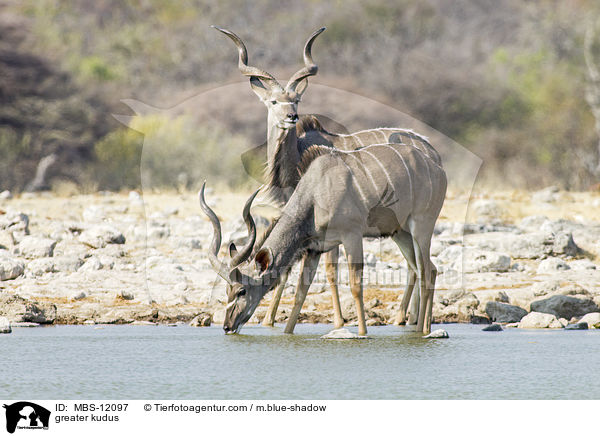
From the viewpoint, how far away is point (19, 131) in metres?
23.5

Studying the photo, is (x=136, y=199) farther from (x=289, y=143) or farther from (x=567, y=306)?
(x=567, y=306)

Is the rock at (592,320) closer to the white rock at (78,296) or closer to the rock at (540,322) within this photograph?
the rock at (540,322)

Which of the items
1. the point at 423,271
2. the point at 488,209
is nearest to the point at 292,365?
the point at 423,271

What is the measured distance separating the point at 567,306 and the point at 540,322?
2.03 feet

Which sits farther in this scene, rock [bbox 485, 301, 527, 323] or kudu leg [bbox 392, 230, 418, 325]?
rock [bbox 485, 301, 527, 323]

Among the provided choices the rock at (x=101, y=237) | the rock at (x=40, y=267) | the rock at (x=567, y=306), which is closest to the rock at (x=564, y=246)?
the rock at (x=567, y=306)

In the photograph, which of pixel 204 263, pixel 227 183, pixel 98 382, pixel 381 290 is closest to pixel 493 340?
pixel 381 290

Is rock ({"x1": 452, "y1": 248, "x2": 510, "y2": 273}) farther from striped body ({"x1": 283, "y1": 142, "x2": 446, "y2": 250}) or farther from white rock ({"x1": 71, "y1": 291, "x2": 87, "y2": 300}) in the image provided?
white rock ({"x1": 71, "y1": 291, "x2": 87, "y2": 300})

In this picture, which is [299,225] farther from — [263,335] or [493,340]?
[493,340]

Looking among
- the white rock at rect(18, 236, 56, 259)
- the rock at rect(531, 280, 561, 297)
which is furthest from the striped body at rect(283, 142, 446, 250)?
the white rock at rect(18, 236, 56, 259)

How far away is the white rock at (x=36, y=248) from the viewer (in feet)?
39.7

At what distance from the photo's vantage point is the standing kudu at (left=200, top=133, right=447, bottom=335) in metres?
8.24

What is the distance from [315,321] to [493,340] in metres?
2.06
